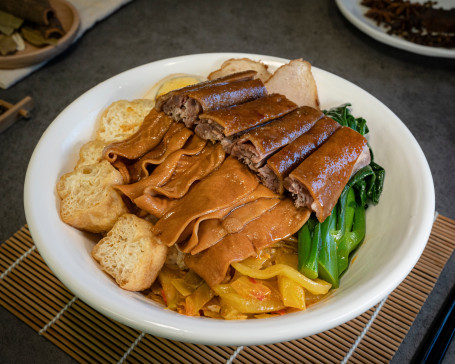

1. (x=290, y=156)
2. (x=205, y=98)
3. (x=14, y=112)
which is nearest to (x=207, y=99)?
(x=205, y=98)

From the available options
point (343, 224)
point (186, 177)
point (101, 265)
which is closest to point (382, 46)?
point (343, 224)


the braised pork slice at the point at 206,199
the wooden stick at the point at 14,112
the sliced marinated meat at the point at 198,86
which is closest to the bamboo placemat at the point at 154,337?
the braised pork slice at the point at 206,199

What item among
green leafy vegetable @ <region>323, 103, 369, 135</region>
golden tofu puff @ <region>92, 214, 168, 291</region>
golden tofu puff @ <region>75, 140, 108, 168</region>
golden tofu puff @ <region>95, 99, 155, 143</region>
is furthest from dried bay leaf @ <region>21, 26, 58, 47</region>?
green leafy vegetable @ <region>323, 103, 369, 135</region>

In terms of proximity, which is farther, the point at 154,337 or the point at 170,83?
the point at 170,83

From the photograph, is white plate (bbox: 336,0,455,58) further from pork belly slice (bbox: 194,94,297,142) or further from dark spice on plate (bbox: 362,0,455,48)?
pork belly slice (bbox: 194,94,297,142)

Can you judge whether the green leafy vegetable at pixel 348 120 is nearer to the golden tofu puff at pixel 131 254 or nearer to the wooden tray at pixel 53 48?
the golden tofu puff at pixel 131 254

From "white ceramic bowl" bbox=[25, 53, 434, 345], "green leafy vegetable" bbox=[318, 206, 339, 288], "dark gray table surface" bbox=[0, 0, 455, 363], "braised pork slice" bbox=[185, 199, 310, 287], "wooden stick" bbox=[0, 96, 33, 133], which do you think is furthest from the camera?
"wooden stick" bbox=[0, 96, 33, 133]

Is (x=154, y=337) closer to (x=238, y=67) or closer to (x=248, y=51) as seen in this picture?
(x=238, y=67)
